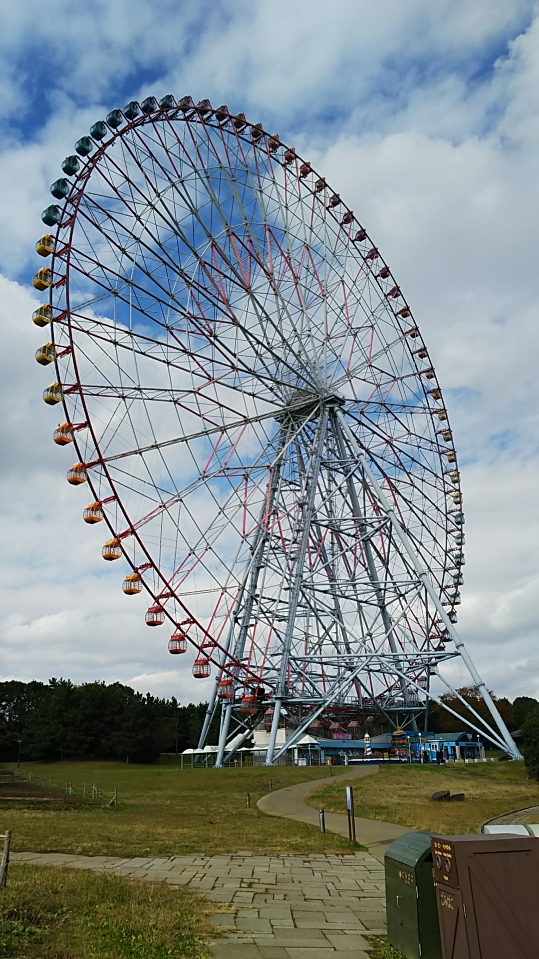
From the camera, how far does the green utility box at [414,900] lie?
7.65m

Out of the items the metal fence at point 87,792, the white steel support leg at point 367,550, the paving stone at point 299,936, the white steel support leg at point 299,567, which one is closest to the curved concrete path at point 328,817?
the metal fence at point 87,792

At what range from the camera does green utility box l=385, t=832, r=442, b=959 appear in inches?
301

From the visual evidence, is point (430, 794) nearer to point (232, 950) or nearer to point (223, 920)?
point (223, 920)

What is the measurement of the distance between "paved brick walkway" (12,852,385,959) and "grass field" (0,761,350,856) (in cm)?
125

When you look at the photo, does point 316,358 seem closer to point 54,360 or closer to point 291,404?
point 291,404

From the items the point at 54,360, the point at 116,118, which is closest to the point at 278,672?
the point at 54,360

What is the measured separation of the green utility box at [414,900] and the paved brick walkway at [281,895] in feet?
2.48

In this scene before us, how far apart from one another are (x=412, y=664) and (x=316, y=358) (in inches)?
844

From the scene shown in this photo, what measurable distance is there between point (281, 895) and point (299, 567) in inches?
1254

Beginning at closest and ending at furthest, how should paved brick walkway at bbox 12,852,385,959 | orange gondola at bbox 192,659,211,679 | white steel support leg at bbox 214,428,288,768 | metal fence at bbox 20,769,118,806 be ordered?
paved brick walkway at bbox 12,852,385,959, metal fence at bbox 20,769,118,806, orange gondola at bbox 192,659,211,679, white steel support leg at bbox 214,428,288,768

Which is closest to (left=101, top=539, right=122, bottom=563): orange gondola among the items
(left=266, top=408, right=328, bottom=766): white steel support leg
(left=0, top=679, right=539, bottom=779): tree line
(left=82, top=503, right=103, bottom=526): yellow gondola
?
(left=82, top=503, right=103, bottom=526): yellow gondola

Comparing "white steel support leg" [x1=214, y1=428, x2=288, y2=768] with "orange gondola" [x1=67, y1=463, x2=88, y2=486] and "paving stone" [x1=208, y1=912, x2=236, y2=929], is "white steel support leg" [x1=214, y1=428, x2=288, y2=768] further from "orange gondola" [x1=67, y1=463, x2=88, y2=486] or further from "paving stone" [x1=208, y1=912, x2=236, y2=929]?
"paving stone" [x1=208, y1=912, x2=236, y2=929]

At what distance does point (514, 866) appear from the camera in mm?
6496

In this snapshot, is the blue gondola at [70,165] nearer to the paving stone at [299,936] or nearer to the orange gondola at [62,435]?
the orange gondola at [62,435]
